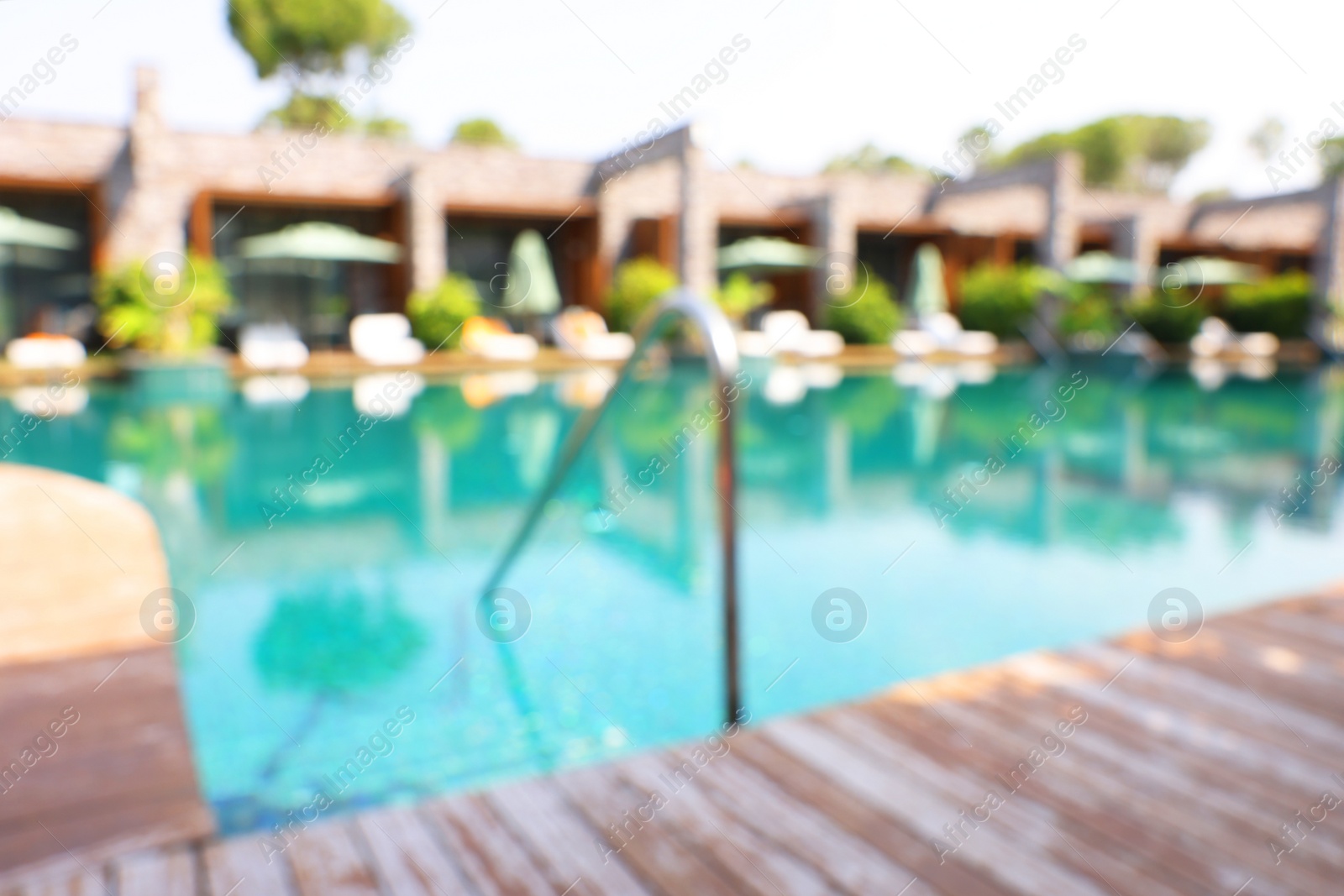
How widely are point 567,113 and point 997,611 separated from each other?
462 centimetres

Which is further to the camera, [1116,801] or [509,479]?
[509,479]

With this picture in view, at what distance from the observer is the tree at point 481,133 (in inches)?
1495

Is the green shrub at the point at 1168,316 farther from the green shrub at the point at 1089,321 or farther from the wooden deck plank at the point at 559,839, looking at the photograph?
the wooden deck plank at the point at 559,839

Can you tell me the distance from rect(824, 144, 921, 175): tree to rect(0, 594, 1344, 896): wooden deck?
48262 mm

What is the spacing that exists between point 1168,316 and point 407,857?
21.4 meters

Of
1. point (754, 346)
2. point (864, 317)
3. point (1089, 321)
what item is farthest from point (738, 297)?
point (1089, 321)

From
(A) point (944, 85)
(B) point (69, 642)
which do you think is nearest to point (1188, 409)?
(A) point (944, 85)

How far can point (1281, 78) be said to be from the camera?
202 inches

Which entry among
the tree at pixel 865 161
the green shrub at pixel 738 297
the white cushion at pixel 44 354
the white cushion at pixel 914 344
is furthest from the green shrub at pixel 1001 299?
the tree at pixel 865 161

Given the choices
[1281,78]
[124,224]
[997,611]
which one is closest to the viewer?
[997,611]

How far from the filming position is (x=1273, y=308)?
21609 mm

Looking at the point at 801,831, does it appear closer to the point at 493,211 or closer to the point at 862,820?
the point at 862,820

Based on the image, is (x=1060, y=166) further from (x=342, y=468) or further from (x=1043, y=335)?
(x=342, y=468)

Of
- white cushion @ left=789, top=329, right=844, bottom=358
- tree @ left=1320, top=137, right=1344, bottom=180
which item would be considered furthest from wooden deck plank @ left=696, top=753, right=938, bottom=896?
tree @ left=1320, top=137, right=1344, bottom=180
